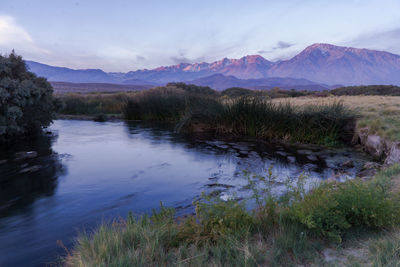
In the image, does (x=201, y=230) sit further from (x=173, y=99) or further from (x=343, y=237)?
(x=173, y=99)

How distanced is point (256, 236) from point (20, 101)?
1236 cm

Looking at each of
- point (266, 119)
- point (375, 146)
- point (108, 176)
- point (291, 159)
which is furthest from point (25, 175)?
point (375, 146)

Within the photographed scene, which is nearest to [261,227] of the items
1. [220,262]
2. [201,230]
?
[201,230]

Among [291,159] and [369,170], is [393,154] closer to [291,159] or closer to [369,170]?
[369,170]

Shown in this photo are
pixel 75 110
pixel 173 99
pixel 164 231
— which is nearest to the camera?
pixel 164 231

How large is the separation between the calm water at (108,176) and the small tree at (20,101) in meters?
1.25

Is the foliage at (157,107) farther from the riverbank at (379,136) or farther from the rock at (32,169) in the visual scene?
the rock at (32,169)

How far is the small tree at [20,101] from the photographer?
11.2 metres

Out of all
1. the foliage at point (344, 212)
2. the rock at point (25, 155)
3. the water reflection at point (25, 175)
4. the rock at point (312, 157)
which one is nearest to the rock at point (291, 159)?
the rock at point (312, 157)

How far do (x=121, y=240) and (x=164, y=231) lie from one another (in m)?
0.50

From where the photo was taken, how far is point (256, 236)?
11.0ft

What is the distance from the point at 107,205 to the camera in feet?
19.3

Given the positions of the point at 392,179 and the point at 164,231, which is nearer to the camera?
the point at 164,231

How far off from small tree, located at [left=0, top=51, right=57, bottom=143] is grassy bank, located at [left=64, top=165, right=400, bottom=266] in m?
10.4
